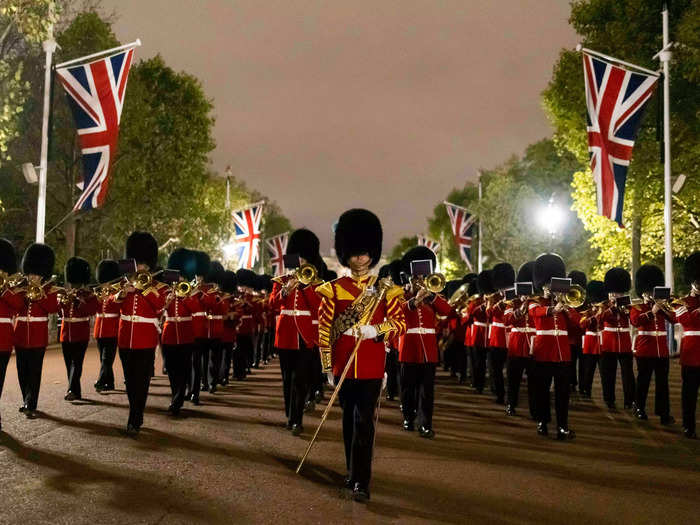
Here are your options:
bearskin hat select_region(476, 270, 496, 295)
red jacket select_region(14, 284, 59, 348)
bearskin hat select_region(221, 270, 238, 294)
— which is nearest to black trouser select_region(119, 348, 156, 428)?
red jacket select_region(14, 284, 59, 348)

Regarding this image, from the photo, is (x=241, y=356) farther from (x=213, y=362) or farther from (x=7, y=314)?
(x=7, y=314)

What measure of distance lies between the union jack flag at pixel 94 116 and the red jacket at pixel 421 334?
871 cm

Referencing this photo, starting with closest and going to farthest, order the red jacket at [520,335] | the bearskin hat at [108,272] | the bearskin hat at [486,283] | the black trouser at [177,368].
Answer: the black trouser at [177,368] → the red jacket at [520,335] → the bearskin hat at [108,272] → the bearskin hat at [486,283]

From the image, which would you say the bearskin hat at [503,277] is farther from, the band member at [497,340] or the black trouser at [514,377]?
the black trouser at [514,377]

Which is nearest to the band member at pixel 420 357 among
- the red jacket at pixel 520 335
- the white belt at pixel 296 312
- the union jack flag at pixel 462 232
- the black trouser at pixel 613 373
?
the white belt at pixel 296 312

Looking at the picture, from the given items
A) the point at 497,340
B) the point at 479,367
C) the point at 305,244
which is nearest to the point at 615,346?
the point at 497,340

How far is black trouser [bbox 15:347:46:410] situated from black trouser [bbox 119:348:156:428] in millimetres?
1465

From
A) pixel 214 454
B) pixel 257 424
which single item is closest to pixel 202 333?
pixel 257 424

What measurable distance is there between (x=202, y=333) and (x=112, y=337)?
146 centimetres

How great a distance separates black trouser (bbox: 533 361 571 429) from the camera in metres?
8.95

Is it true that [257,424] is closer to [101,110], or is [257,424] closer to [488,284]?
[488,284]

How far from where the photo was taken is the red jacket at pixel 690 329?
9.30m

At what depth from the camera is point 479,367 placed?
560 inches

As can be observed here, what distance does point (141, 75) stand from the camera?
1280 inches
